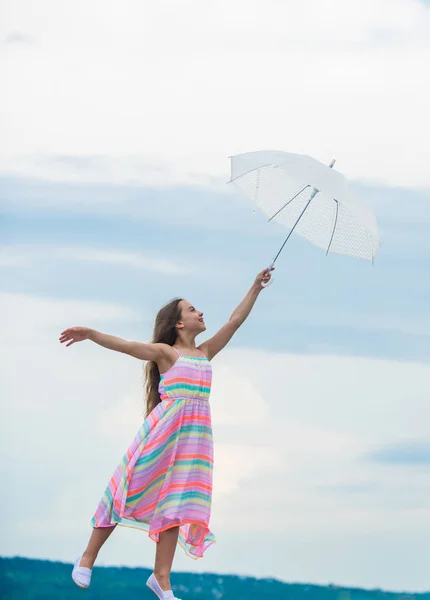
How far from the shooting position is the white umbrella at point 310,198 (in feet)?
18.5

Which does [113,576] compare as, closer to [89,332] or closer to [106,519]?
[106,519]

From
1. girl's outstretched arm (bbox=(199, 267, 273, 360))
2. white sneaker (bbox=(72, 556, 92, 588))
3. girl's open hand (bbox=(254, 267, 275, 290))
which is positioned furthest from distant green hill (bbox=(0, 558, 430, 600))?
girl's open hand (bbox=(254, 267, 275, 290))

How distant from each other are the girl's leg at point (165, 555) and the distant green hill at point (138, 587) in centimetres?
94

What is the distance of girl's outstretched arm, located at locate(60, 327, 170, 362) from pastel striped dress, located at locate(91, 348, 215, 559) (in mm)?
115

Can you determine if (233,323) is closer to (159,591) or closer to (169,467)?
(169,467)

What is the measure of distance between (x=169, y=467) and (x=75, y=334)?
82cm

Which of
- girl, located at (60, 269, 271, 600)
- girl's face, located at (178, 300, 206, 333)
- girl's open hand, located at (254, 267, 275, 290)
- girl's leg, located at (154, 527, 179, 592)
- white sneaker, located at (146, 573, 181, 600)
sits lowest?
white sneaker, located at (146, 573, 181, 600)

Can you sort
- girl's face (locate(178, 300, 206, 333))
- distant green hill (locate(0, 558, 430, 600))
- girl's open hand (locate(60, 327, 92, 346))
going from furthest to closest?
1. distant green hill (locate(0, 558, 430, 600))
2. girl's face (locate(178, 300, 206, 333))
3. girl's open hand (locate(60, 327, 92, 346))

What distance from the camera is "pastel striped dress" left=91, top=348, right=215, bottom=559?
18.2ft

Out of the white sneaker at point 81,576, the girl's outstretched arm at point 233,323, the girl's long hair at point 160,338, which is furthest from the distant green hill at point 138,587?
the girl's outstretched arm at point 233,323

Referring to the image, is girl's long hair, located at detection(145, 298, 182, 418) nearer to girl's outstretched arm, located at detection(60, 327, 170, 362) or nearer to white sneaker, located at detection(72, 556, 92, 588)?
girl's outstretched arm, located at detection(60, 327, 170, 362)

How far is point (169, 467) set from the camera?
18.2ft

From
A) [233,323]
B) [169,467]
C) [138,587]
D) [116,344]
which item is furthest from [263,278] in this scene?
[138,587]

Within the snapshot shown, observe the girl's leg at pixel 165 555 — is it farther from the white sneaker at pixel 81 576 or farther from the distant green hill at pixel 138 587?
the distant green hill at pixel 138 587
